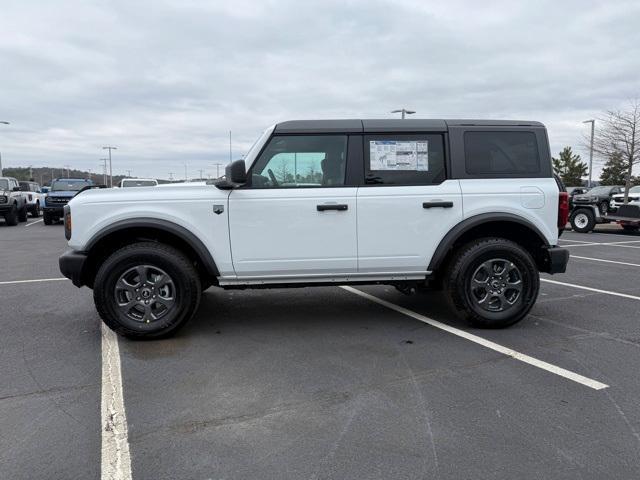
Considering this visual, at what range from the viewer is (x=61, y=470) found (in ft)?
8.28

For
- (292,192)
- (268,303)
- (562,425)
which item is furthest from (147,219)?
(562,425)

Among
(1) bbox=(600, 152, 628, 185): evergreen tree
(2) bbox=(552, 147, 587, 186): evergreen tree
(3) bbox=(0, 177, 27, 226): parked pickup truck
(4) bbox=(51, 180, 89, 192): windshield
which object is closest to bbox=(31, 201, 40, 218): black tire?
(3) bbox=(0, 177, 27, 226): parked pickup truck

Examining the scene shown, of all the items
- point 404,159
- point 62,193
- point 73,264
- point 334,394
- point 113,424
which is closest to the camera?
point 113,424

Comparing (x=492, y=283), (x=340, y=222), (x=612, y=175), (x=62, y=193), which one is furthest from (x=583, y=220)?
(x=612, y=175)

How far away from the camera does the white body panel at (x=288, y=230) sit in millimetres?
4543

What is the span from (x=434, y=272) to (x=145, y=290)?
107 inches

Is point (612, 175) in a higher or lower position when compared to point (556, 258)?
higher

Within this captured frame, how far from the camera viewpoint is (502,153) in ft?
16.0

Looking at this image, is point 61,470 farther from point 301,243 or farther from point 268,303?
point 268,303

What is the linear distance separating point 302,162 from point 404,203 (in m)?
1.02

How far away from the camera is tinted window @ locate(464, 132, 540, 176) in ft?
15.9

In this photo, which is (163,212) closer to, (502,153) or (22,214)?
(502,153)

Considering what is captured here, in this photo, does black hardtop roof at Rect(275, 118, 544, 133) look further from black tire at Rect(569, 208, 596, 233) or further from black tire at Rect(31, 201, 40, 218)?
black tire at Rect(31, 201, 40, 218)

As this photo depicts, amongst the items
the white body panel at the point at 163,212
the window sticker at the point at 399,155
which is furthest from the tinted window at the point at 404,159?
the white body panel at the point at 163,212
